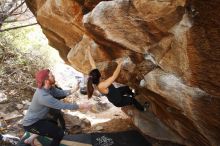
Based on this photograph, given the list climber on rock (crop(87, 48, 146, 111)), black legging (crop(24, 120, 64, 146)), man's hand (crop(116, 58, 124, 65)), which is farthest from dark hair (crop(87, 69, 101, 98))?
black legging (crop(24, 120, 64, 146))

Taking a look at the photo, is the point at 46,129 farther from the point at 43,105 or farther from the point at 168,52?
the point at 168,52

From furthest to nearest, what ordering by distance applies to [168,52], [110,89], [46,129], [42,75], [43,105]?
[110,89] < [46,129] < [43,105] < [42,75] < [168,52]

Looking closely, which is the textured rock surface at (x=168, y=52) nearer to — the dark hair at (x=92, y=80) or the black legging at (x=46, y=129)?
the dark hair at (x=92, y=80)

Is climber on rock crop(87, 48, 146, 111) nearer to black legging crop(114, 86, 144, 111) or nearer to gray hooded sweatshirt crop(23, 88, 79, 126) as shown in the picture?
black legging crop(114, 86, 144, 111)

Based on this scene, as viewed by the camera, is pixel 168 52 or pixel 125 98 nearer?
pixel 168 52

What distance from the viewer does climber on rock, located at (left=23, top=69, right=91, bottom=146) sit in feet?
21.5

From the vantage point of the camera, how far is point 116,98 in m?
7.32

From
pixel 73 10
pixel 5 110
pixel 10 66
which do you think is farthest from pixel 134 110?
pixel 10 66

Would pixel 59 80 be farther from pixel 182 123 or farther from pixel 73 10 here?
pixel 182 123

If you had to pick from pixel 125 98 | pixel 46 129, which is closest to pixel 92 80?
pixel 125 98

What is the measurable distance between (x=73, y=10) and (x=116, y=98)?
2.52 metres

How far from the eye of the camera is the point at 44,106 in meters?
6.96

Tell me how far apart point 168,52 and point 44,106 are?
2.81 metres

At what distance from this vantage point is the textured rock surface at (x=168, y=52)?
490cm
